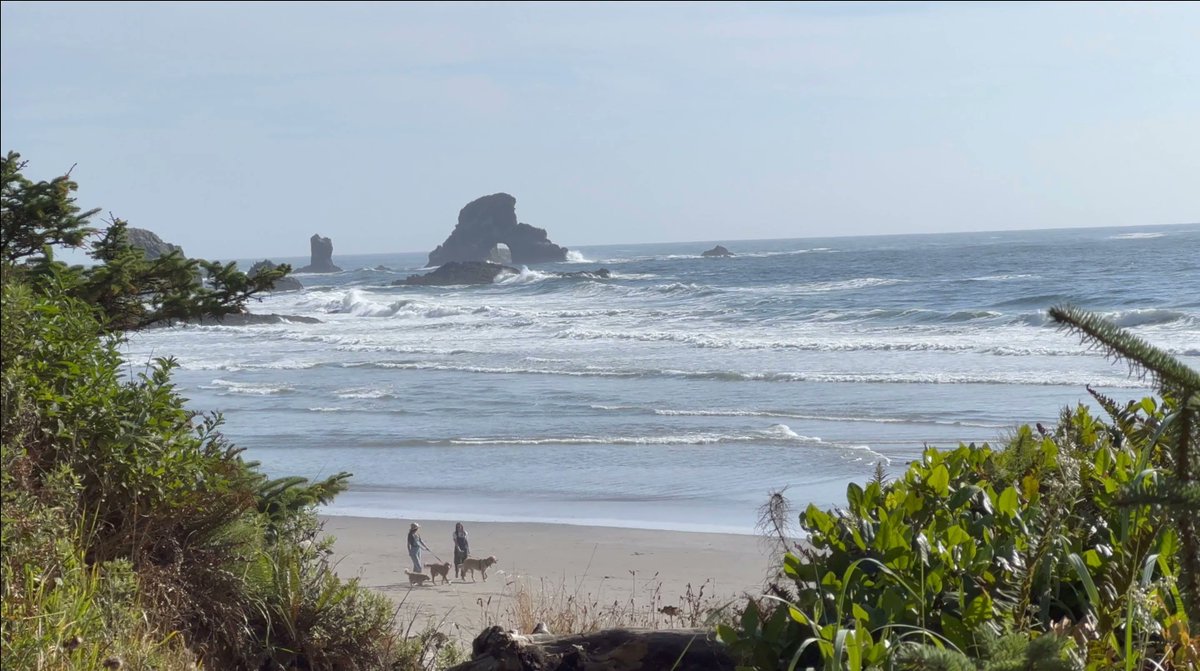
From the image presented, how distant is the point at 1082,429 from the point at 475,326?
35.2 m

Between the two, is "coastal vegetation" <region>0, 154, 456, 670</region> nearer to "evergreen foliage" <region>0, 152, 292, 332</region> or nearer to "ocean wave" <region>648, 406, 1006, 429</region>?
"evergreen foliage" <region>0, 152, 292, 332</region>

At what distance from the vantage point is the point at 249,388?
72.4 feet

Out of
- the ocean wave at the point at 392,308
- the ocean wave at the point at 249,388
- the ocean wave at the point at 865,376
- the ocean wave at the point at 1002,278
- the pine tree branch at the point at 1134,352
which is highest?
the pine tree branch at the point at 1134,352

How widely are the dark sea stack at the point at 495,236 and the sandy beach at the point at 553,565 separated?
120577 millimetres

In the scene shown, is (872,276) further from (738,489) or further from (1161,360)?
(1161,360)

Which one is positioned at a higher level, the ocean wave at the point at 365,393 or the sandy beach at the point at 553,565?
the ocean wave at the point at 365,393

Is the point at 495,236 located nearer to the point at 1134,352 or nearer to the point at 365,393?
the point at 365,393

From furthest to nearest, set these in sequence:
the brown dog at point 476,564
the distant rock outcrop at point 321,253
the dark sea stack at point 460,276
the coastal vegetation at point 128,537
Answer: the distant rock outcrop at point 321,253, the dark sea stack at point 460,276, the brown dog at point 476,564, the coastal vegetation at point 128,537

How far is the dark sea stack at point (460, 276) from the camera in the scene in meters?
73.2

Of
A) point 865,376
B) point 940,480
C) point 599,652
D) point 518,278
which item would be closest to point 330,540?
point 599,652

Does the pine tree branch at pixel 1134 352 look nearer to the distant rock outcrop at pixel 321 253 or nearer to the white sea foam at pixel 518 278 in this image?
the white sea foam at pixel 518 278

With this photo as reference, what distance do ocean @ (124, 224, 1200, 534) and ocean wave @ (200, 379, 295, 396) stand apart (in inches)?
3.7

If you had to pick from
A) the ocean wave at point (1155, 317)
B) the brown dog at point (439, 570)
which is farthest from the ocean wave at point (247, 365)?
the ocean wave at point (1155, 317)

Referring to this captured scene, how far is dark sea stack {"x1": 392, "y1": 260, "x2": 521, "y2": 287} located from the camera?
73.2 meters
